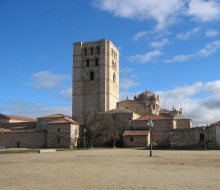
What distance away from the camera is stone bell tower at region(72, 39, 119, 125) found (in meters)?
62.6

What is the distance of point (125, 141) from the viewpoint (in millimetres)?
53438

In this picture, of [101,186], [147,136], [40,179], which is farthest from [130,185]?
[147,136]

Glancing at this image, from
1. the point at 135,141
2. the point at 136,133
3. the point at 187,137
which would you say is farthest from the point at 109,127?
the point at 187,137

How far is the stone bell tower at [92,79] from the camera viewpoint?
62.6 metres

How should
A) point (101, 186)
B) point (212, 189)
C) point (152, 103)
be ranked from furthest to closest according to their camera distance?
point (152, 103) → point (101, 186) → point (212, 189)

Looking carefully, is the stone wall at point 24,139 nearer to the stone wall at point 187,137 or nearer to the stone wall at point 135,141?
the stone wall at point 135,141

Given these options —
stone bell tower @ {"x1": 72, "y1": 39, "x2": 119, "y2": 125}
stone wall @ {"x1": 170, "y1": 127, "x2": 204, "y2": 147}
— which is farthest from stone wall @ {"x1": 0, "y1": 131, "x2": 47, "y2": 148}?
stone wall @ {"x1": 170, "y1": 127, "x2": 204, "y2": 147}

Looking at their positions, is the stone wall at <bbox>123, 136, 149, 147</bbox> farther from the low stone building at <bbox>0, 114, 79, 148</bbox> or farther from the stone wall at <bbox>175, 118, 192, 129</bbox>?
the stone wall at <bbox>175, 118, 192, 129</bbox>

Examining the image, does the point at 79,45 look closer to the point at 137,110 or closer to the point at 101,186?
the point at 137,110

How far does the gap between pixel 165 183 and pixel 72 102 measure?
175 feet

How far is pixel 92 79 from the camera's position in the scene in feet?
212

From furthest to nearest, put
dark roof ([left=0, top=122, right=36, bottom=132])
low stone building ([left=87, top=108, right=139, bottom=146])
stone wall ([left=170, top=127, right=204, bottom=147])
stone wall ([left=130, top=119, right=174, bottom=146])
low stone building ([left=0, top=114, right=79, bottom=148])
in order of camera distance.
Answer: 1. dark roof ([left=0, top=122, right=36, bottom=132])
2. low stone building ([left=87, top=108, right=139, bottom=146])
3. low stone building ([left=0, top=114, right=79, bottom=148])
4. stone wall ([left=130, top=119, right=174, bottom=146])
5. stone wall ([left=170, top=127, right=204, bottom=147])

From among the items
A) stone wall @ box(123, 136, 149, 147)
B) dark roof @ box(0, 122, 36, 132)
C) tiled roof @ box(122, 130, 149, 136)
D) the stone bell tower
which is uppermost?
the stone bell tower

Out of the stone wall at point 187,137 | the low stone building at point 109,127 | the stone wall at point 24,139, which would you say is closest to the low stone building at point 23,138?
the stone wall at point 24,139
